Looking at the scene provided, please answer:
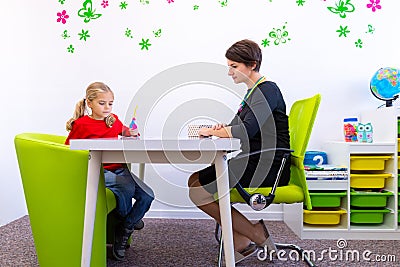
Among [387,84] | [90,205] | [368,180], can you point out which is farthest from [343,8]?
[90,205]

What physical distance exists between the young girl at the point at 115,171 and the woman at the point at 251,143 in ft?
0.95

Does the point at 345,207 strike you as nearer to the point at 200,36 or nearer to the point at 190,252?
the point at 190,252

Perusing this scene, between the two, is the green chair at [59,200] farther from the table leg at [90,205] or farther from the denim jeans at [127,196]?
the denim jeans at [127,196]

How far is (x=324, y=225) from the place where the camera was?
2.46 meters

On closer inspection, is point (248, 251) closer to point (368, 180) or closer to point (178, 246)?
point (178, 246)

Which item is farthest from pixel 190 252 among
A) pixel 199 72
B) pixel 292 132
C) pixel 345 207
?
pixel 199 72

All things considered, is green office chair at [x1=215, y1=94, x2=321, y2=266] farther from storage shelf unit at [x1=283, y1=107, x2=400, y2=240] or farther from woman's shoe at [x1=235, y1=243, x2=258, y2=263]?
storage shelf unit at [x1=283, y1=107, x2=400, y2=240]

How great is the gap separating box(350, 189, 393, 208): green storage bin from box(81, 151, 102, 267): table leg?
1.60 meters

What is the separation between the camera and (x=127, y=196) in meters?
1.86

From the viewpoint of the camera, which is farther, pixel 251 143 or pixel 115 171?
pixel 115 171

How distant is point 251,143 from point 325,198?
0.90m

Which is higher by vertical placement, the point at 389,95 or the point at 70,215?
the point at 389,95

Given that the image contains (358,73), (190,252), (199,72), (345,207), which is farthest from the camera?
(199,72)

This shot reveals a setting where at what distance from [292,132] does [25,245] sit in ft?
4.94
